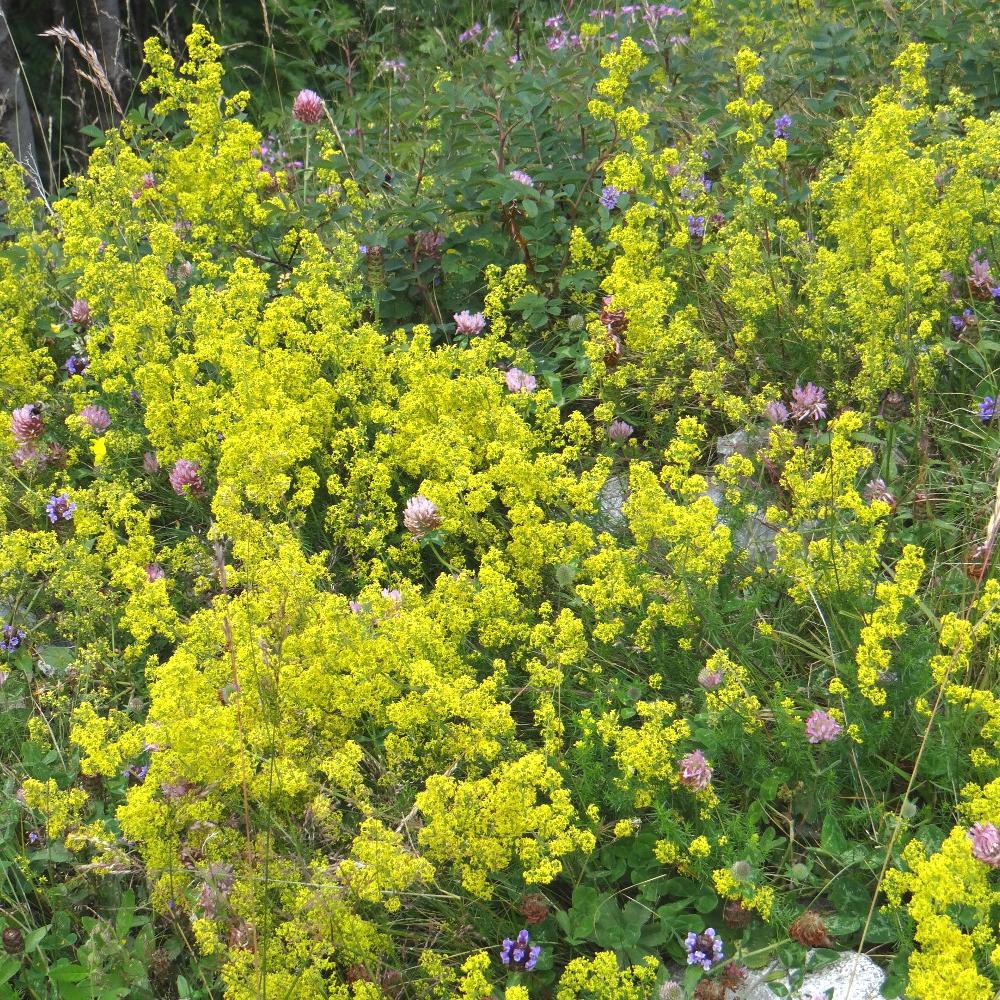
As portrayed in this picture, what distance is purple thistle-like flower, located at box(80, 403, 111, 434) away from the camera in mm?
3686

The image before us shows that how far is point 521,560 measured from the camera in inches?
114

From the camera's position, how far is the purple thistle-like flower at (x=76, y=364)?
161 inches

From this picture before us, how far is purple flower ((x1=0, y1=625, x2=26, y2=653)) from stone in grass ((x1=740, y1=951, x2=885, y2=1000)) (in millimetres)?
2169

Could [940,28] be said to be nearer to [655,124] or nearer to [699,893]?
[655,124]

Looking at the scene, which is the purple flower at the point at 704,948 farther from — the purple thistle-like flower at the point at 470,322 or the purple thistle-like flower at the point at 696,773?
the purple thistle-like flower at the point at 470,322

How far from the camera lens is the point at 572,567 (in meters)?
2.87

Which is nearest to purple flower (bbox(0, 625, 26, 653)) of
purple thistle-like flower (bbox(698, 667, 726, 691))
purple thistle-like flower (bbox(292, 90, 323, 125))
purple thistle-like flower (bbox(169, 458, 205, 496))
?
purple thistle-like flower (bbox(169, 458, 205, 496))

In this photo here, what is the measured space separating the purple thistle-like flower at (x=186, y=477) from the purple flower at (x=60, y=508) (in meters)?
0.33

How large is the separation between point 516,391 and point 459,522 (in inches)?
27.6

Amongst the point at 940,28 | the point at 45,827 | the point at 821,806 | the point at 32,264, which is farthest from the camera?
the point at 940,28

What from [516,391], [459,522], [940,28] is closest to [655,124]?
[940,28]

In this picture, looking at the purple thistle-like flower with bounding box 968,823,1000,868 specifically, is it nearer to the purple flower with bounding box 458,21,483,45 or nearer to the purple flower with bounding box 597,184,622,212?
the purple flower with bounding box 597,184,622,212

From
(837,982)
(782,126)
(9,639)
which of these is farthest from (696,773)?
(782,126)

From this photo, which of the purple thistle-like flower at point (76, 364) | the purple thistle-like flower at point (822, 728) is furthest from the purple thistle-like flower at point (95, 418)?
the purple thistle-like flower at point (822, 728)
